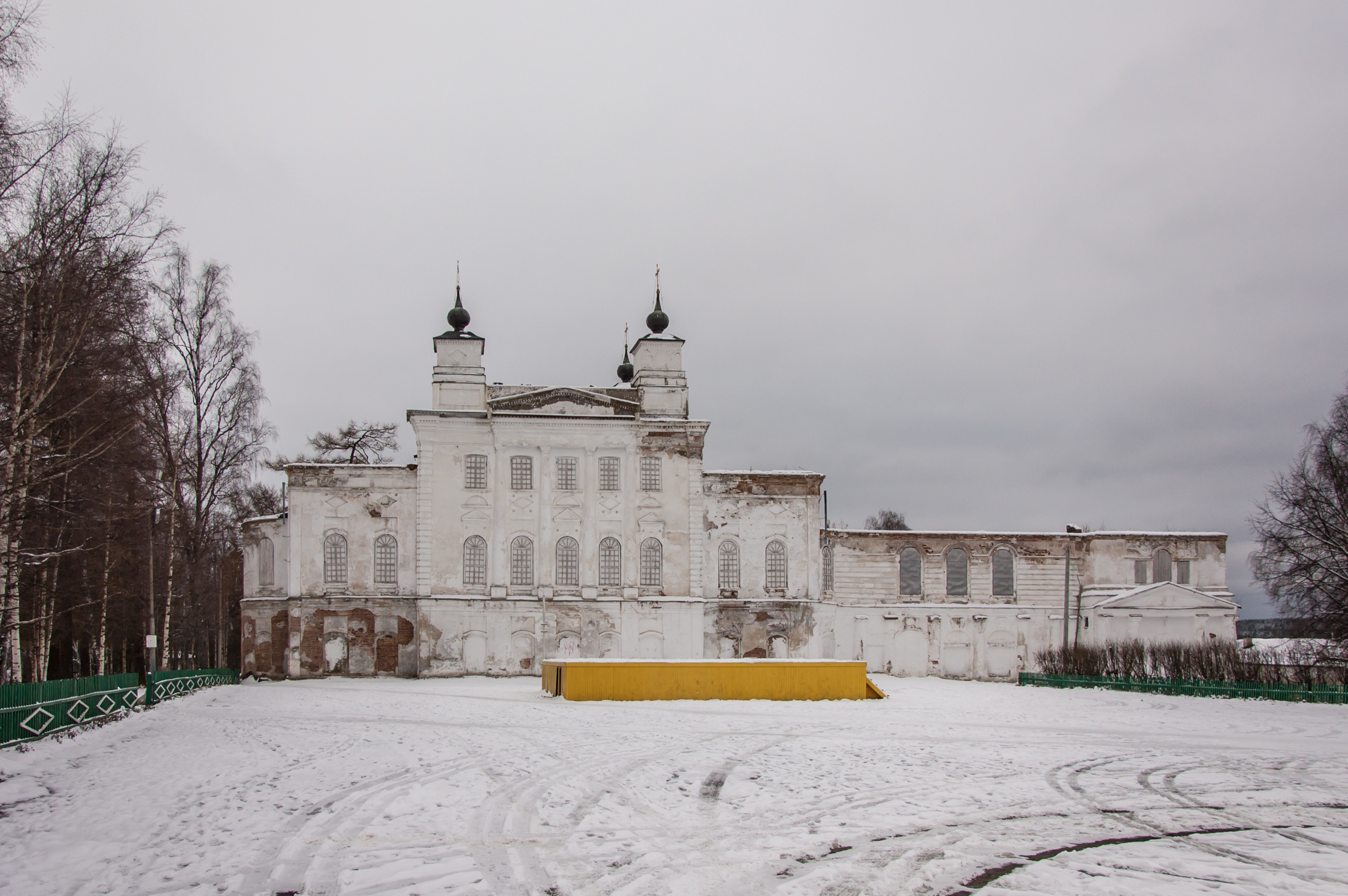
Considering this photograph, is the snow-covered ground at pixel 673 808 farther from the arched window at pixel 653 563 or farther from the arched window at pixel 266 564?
the arched window at pixel 266 564

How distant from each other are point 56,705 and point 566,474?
20.9 meters

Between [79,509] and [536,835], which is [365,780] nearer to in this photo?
[536,835]

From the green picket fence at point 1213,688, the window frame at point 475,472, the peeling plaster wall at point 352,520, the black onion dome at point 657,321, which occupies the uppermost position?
the black onion dome at point 657,321

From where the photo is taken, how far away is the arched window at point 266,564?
37.1m

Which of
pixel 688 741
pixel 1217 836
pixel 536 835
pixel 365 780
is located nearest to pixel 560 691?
pixel 688 741

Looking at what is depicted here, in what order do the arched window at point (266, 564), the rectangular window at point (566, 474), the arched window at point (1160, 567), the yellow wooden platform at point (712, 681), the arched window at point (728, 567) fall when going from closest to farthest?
the yellow wooden platform at point (712, 681) < the rectangular window at point (566, 474) < the arched window at point (266, 564) < the arched window at point (728, 567) < the arched window at point (1160, 567)

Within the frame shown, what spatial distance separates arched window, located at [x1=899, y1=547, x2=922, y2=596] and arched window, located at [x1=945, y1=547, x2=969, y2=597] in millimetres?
1115

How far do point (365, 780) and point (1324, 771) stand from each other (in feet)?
43.7

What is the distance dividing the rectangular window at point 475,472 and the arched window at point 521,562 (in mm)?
2406

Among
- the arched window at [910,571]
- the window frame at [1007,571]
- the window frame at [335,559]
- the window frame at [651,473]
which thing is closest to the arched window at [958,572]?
the window frame at [1007,571]

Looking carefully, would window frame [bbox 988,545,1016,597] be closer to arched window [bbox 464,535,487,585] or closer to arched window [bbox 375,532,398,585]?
arched window [bbox 464,535,487,585]

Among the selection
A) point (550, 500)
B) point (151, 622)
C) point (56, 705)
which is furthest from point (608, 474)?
point (56, 705)

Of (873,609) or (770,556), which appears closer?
(770,556)

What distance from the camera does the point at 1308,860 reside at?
9.05m
